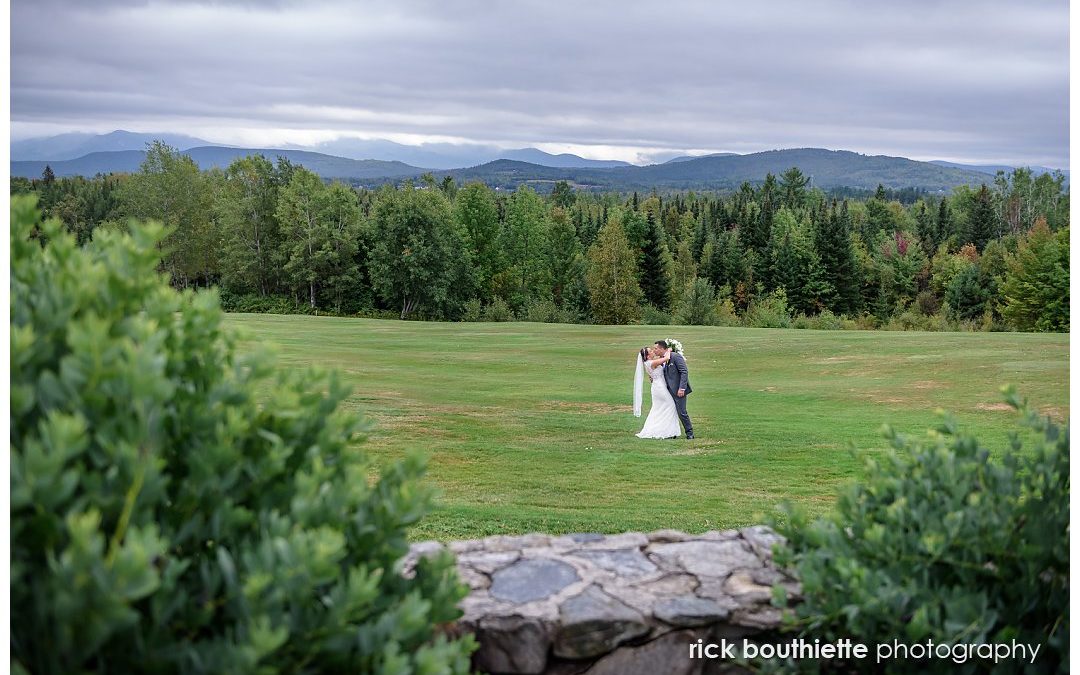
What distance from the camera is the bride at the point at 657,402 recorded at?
11266 millimetres

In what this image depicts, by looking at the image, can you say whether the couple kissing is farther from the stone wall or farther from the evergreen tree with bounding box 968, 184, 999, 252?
the evergreen tree with bounding box 968, 184, 999, 252

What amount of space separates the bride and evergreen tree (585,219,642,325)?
1378 inches

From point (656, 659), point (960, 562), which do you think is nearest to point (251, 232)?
point (656, 659)

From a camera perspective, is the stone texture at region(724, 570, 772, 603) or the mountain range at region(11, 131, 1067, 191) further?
the mountain range at region(11, 131, 1067, 191)

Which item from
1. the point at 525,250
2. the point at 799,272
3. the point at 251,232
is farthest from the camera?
the point at 525,250

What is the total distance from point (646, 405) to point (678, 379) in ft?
11.6

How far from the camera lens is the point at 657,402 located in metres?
11.6

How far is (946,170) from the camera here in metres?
69.9

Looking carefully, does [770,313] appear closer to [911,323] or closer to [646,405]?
[911,323]

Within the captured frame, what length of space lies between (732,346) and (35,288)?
2099cm

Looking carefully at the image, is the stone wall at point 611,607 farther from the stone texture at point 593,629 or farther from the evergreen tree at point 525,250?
the evergreen tree at point 525,250

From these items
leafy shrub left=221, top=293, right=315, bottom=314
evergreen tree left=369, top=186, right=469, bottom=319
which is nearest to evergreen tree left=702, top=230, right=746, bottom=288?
evergreen tree left=369, top=186, right=469, bottom=319

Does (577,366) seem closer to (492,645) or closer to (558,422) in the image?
(558,422)

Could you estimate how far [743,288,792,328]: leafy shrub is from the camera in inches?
1597
